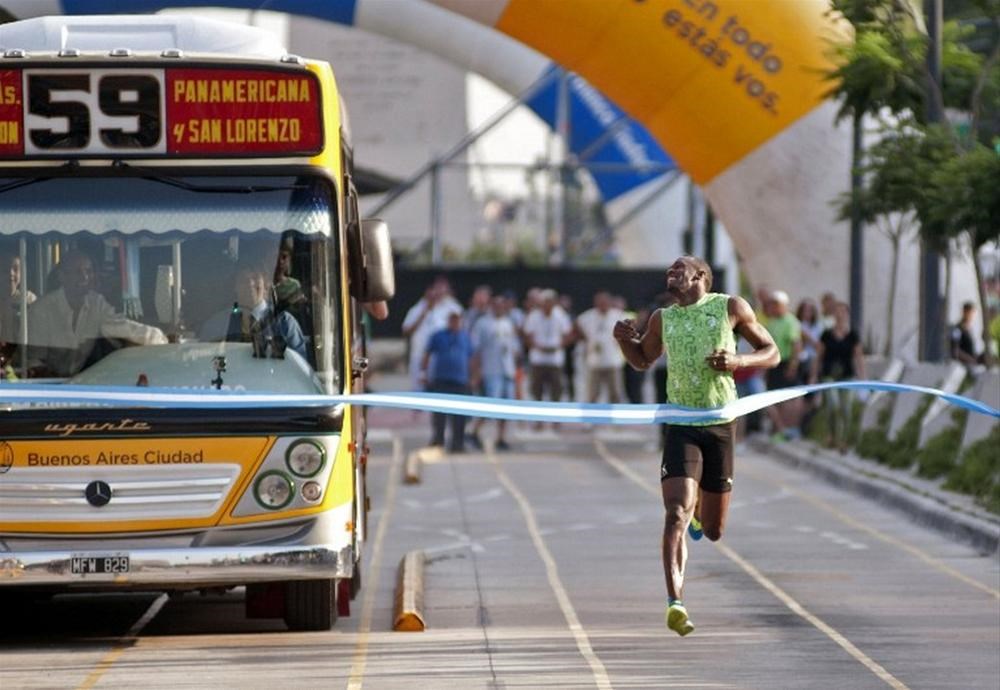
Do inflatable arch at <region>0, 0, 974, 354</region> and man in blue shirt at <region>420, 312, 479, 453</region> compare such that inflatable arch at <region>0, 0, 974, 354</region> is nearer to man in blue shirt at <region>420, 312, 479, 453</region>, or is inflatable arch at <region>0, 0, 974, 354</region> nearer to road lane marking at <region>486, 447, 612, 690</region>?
man in blue shirt at <region>420, 312, 479, 453</region>

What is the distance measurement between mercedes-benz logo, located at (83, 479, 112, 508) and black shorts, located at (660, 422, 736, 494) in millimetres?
2618

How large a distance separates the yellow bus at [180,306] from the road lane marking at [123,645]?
14.1 inches

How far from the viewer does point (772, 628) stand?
41.2ft

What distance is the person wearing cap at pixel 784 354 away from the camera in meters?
28.0

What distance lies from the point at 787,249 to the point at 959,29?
4402 mm

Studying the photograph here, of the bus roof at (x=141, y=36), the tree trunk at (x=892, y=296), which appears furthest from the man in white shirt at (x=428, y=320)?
the bus roof at (x=141, y=36)

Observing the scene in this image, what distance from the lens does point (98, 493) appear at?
11.6 m

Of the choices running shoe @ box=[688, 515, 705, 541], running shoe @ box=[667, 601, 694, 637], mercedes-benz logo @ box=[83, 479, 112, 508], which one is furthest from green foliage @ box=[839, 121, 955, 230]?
mercedes-benz logo @ box=[83, 479, 112, 508]

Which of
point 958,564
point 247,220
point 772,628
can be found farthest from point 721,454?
point 958,564

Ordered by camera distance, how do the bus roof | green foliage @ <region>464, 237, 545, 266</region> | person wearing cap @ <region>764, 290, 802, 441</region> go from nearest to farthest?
the bus roof, person wearing cap @ <region>764, 290, 802, 441</region>, green foliage @ <region>464, 237, 545, 266</region>

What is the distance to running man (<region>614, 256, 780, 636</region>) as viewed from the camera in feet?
36.9

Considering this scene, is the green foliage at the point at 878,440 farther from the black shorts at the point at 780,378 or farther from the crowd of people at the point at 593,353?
the black shorts at the point at 780,378

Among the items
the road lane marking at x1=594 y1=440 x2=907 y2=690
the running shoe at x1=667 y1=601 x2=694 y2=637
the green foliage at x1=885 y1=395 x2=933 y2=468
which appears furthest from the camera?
the green foliage at x1=885 y1=395 x2=933 y2=468

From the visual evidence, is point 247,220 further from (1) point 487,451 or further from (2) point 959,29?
(1) point 487,451
